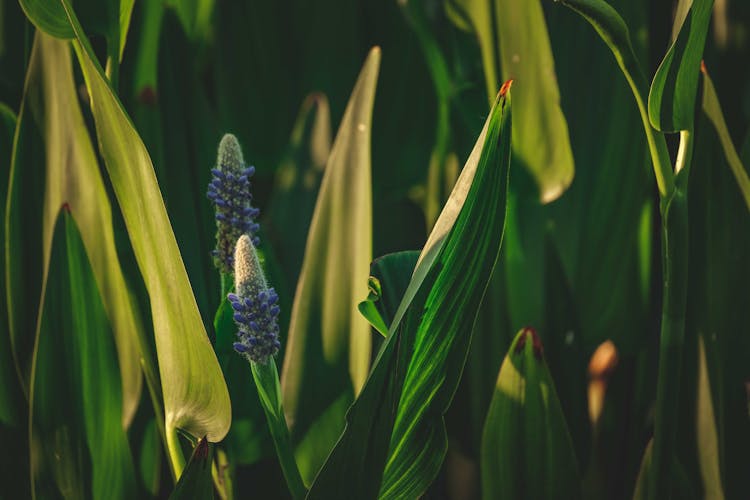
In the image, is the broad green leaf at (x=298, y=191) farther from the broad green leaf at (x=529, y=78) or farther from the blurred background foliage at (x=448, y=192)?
the broad green leaf at (x=529, y=78)

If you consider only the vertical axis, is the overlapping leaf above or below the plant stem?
above

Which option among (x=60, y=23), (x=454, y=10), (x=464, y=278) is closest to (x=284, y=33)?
(x=454, y=10)

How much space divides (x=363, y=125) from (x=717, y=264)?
1.03 feet

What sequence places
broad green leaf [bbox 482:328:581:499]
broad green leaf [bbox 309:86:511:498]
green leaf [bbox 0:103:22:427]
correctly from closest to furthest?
1. broad green leaf [bbox 309:86:511:498]
2. broad green leaf [bbox 482:328:581:499]
3. green leaf [bbox 0:103:22:427]

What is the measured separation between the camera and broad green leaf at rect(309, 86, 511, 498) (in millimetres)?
440

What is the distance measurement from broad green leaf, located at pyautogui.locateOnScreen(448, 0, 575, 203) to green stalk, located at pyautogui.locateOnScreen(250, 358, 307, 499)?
0.31 meters

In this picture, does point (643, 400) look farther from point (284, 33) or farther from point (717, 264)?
point (284, 33)

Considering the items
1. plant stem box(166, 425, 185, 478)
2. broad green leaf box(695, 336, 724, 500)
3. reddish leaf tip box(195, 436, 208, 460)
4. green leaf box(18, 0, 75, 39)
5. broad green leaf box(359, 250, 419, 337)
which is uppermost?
green leaf box(18, 0, 75, 39)

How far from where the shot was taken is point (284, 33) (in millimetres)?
835

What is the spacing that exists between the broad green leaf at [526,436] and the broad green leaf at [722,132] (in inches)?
8.3

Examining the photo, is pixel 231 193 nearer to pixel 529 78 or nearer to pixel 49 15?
pixel 49 15

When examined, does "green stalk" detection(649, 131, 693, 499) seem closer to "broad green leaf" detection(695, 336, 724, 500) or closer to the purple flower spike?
"broad green leaf" detection(695, 336, 724, 500)

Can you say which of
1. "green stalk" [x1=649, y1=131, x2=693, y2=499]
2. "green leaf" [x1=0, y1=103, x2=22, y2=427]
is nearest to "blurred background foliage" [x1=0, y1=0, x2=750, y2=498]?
"green leaf" [x1=0, y1=103, x2=22, y2=427]

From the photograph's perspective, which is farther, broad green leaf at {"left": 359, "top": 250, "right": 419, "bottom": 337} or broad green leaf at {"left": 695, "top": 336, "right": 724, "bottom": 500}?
broad green leaf at {"left": 695, "top": 336, "right": 724, "bottom": 500}
